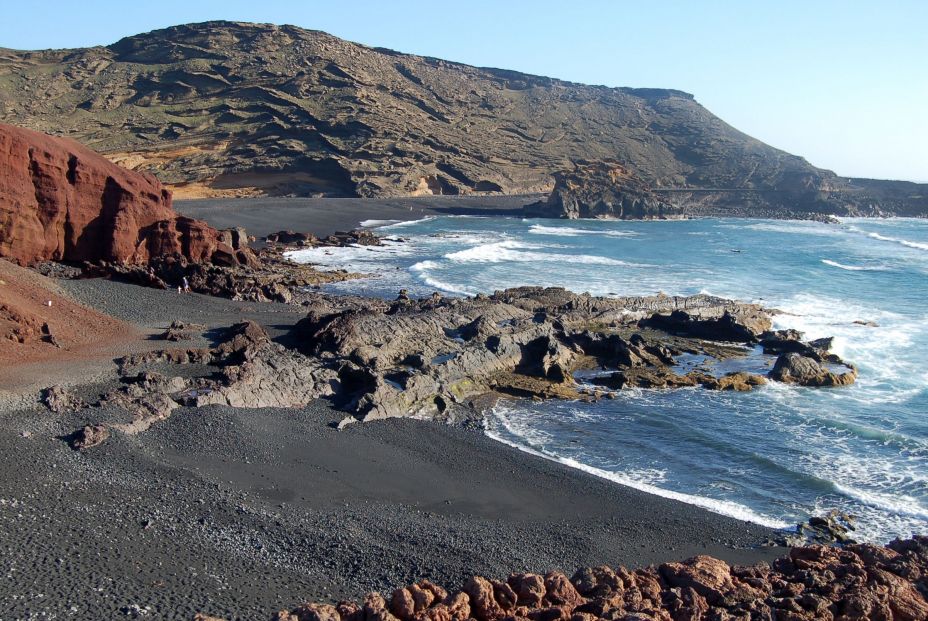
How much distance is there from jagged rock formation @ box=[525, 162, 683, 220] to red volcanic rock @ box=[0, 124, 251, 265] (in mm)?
52042

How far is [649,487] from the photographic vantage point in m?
14.5

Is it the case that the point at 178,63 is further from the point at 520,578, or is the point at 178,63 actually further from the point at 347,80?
the point at 520,578

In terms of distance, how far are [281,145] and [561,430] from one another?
61.1m

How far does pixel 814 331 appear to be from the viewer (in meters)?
28.3

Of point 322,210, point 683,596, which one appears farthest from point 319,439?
point 322,210

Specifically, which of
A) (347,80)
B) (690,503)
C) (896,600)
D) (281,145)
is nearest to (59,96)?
(281,145)

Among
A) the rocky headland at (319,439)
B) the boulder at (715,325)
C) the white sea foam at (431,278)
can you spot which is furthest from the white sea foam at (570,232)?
the boulder at (715,325)

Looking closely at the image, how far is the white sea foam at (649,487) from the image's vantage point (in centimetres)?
1341

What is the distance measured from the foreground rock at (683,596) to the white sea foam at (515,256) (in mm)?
33311

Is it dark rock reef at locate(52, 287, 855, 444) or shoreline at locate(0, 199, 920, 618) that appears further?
dark rock reef at locate(52, 287, 855, 444)

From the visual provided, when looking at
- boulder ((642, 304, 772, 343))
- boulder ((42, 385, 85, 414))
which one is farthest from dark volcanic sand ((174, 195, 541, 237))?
boulder ((42, 385, 85, 414))

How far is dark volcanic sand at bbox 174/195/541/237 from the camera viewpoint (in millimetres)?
51031

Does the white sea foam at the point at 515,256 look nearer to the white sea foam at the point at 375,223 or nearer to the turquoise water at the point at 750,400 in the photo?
the turquoise water at the point at 750,400

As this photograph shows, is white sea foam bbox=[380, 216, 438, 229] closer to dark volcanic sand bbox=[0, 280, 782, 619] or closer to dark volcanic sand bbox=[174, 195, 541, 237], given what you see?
dark volcanic sand bbox=[174, 195, 541, 237]
